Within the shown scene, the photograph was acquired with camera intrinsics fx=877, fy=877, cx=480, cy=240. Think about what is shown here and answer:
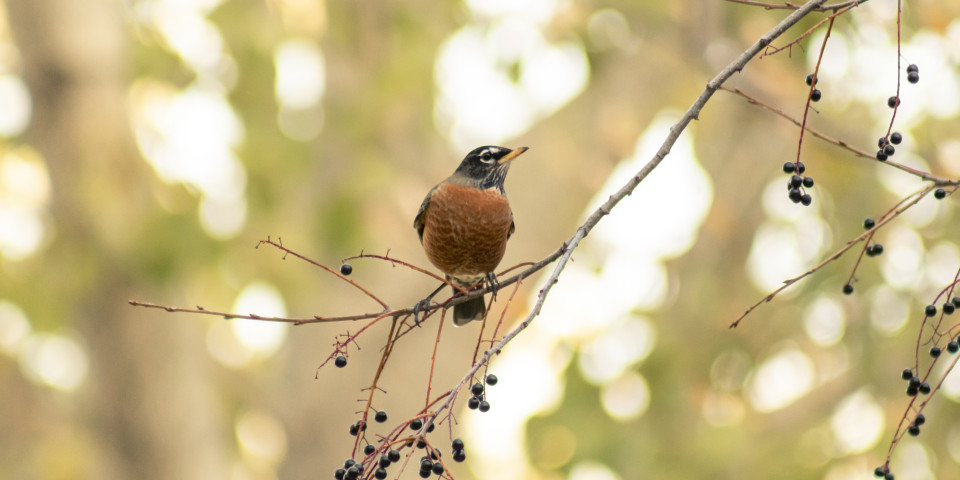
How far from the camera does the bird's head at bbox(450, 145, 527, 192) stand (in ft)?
10.6

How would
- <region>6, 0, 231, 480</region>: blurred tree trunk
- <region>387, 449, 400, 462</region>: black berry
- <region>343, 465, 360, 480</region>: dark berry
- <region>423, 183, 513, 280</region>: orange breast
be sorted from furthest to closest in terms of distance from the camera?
<region>6, 0, 231, 480</region>: blurred tree trunk
<region>423, 183, 513, 280</region>: orange breast
<region>343, 465, 360, 480</region>: dark berry
<region>387, 449, 400, 462</region>: black berry

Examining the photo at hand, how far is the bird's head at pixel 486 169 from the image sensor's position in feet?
10.6

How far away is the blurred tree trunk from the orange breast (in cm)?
215

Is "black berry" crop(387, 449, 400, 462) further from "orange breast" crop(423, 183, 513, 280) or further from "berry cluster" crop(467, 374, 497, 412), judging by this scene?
"orange breast" crop(423, 183, 513, 280)

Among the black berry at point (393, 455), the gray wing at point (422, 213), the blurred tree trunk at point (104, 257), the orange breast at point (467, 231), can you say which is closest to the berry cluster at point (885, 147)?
the black berry at point (393, 455)

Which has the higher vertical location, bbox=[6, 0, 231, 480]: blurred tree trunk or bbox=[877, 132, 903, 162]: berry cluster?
bbox=[6, 0, 231, 480]: blurred tree trunk

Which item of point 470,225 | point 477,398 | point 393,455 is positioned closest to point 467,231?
point 470,225

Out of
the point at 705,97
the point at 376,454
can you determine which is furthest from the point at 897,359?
the point at 376,454

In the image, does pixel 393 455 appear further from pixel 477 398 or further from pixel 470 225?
pixel 470 225

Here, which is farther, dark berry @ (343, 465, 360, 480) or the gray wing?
the gray wing

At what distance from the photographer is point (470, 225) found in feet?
9.70

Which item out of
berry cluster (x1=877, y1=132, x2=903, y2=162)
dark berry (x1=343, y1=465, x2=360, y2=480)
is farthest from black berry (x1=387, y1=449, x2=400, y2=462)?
berry cluster (x1=877, y1=132, x2=903, y2=162)

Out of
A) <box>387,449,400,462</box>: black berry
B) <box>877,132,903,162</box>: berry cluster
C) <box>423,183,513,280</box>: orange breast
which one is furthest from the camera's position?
<box>423,183,513,280</box>: orange breast

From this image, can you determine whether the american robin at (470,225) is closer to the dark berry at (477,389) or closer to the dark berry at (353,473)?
the dark berry at (477,389)
